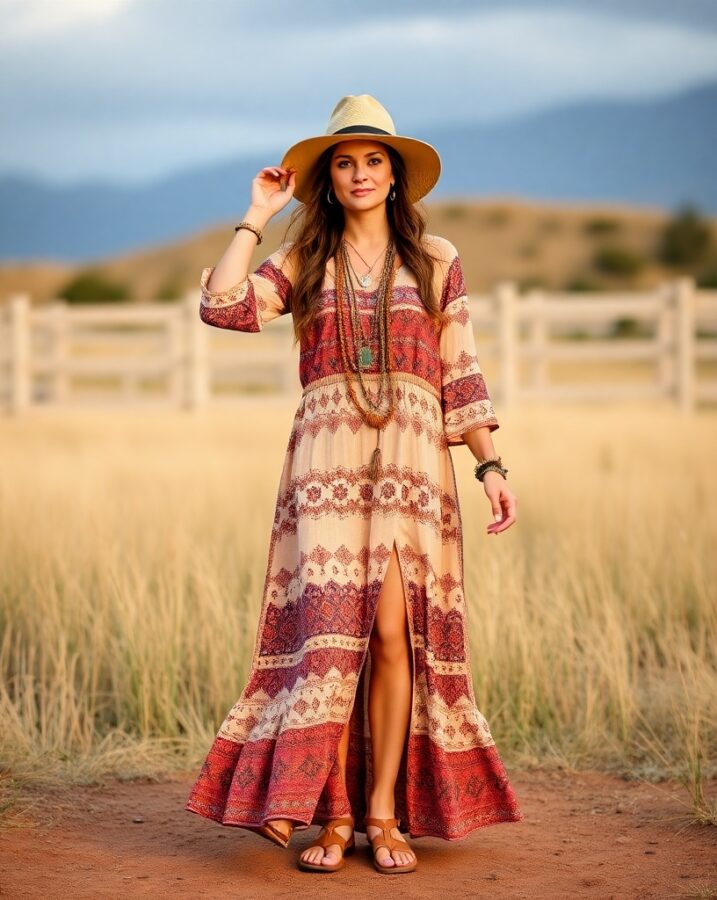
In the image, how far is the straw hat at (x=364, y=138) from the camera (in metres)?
3.93

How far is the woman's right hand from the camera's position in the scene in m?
3.96

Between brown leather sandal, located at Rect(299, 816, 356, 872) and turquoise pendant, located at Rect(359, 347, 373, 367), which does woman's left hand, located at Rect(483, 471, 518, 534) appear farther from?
brown leather sandal, located at Rect(299, 816, 356, 872)

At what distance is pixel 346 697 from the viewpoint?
12.5 ft

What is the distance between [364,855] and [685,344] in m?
14.9

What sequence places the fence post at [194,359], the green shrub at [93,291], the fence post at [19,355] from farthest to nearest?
1. the green shrub at [93,291]
2. the fence post at [19,355]
3. the fence post at [194,359]

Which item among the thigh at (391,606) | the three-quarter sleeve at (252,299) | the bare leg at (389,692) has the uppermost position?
the three-quarter sleeve at (252,299)

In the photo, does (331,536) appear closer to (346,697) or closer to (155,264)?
(346,697)

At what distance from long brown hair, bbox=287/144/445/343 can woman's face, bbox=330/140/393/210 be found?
0.05 meters

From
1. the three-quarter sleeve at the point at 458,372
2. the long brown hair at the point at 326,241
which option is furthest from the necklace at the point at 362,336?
the three-quarter sleeve at the point at 458,372

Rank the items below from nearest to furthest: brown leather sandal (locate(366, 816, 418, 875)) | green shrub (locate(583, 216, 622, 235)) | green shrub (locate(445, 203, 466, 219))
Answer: brown leather sandal (locate(366, 816, 418, 875)) < green shrub (locate(583, 216, 622, 235)) < green shrub (locate(445, 203, 466, 219))

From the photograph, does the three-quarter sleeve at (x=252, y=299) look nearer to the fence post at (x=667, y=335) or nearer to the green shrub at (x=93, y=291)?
the fence post at (x=667, y=335)

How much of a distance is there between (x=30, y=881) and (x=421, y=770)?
3.64ft

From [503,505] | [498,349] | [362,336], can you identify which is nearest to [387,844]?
[503,505]

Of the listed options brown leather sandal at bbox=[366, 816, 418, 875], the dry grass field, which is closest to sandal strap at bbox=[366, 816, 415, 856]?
brown leather sandal at bbox=[366, 816, 418, 875]
